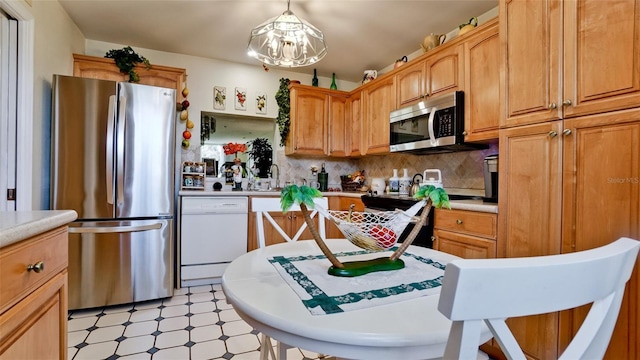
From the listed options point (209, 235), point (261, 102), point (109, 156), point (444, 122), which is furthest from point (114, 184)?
point (444, 122)

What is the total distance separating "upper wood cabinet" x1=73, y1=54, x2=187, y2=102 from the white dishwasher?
1.15 meters

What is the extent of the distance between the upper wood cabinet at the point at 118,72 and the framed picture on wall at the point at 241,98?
2.17 feet

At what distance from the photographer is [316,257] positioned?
1.14 m

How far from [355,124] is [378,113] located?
46 centimetres

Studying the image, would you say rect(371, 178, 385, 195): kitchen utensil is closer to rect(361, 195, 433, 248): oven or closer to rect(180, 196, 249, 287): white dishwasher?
rect(361, 195, 433, 248): oven

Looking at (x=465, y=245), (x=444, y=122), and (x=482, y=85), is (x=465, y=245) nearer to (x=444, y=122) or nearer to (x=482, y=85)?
(x=444, y=122)

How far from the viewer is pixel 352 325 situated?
0.59m

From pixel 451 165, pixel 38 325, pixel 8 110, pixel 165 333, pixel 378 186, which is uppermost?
pixel 8 110

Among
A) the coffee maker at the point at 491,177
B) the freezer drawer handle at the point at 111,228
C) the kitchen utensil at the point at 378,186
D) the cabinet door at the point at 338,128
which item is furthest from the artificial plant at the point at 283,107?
the coffee maker at the point at 491,177

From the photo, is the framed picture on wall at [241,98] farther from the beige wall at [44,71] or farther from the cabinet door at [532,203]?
the cabinet door at [532,203]

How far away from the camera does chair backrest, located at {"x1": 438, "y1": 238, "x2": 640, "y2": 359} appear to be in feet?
1.11

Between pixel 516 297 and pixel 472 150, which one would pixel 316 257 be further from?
pixel 472 150

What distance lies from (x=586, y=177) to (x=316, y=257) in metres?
1.27

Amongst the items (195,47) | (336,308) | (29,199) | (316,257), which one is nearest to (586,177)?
(316,257)
